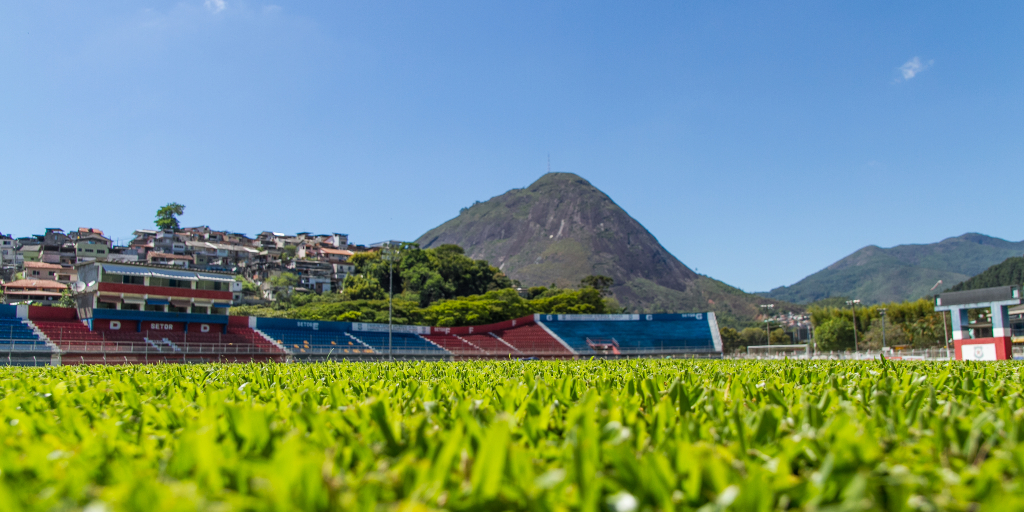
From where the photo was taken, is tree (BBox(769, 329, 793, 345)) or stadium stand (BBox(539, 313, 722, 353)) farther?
tree (BBox(769, 329, 793, 345))

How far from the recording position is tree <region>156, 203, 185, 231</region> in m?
95.9

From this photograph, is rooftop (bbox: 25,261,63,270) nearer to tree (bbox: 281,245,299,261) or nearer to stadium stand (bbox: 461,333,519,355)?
tree (bbox: 281,245,299,261)

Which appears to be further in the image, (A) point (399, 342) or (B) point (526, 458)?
(A) point (399, 342)

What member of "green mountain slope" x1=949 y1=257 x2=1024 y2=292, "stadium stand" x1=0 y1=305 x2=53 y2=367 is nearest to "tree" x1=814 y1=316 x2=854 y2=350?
"green mountain slope" x1=949 y1=257 x2=1024 y2=292

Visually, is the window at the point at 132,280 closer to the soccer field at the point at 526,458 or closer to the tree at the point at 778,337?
the soccer field at the point at 526,458

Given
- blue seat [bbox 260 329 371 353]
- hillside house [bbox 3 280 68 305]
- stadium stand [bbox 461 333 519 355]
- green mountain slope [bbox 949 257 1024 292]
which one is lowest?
stadium stand [bbox 461 333 519 355]

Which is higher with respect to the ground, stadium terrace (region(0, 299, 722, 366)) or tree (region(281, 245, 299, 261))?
tree (region(281, 245, 299, 261))

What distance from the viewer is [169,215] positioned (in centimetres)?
9719

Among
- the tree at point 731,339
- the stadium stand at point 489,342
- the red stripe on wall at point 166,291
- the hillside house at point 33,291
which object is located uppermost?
the hillside house at point 33,291

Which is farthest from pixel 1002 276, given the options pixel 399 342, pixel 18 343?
pixel 18 343

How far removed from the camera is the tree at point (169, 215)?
95.9 metres

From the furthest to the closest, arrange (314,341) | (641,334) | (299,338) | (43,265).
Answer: (43,265)
(641,334)
(314,341)
(299,338)

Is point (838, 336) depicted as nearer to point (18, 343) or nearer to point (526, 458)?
point (18, 343)

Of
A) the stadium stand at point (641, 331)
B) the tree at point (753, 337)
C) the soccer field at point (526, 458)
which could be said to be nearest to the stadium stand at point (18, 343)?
the soccer field at point (526, 458)
